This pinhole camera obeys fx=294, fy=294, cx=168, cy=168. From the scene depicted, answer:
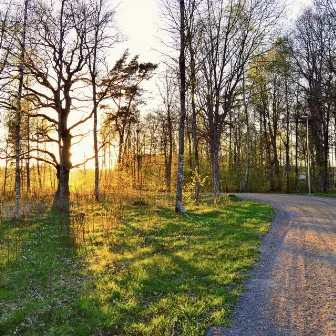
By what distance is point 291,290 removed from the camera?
205 inches

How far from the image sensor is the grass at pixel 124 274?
4.41 metres

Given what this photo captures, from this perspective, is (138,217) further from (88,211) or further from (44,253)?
(44,253)

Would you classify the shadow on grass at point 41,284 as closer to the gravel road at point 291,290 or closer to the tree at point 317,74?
the gravel road at point 291,290

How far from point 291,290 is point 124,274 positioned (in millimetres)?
3317

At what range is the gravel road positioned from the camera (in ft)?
13.2

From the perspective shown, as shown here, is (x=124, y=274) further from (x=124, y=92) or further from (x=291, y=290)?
(x=124, y=92)

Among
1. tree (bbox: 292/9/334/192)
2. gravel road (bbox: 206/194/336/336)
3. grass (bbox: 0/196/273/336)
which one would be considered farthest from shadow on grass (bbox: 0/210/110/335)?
tree (bbox: 292/9/334/192)

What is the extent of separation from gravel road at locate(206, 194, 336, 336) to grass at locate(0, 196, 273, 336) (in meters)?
0.30

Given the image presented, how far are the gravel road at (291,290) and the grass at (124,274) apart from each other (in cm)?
30

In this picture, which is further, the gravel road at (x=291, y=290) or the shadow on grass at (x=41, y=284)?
the shadow on grass at (x=41, y=284)

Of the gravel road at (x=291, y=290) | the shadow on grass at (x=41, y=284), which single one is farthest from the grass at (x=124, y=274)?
the gravel road at (x=291, y=290)

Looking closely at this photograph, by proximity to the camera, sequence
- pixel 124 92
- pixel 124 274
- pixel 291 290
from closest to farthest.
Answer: pixel 291 290 < pixel 124 274 < pixel 124 92

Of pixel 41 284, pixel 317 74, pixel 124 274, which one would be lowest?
pixel 41 284

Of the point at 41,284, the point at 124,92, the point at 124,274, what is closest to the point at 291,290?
the point at 124,274
